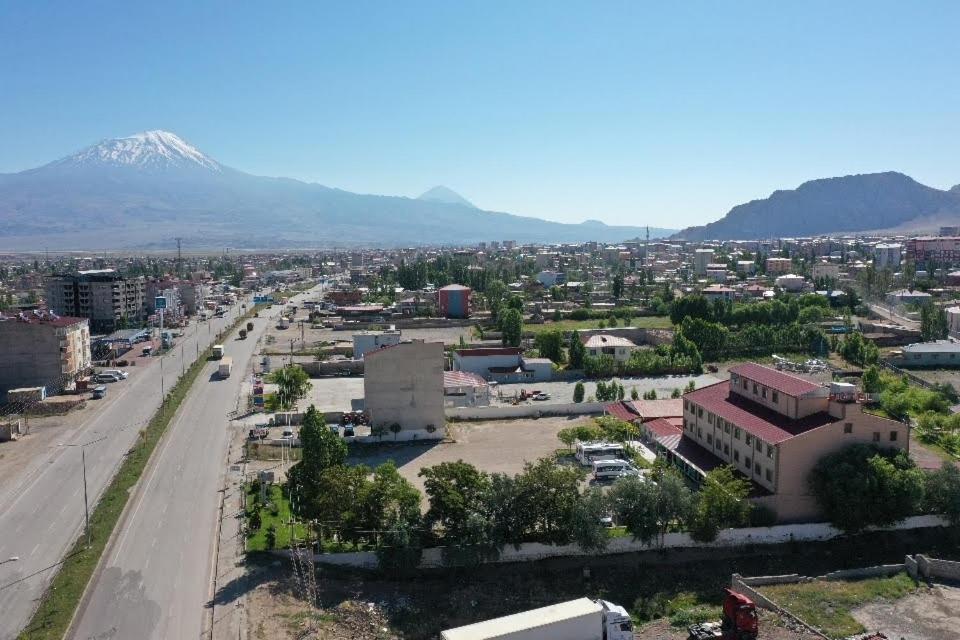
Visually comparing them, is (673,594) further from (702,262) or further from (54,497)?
(702,262)

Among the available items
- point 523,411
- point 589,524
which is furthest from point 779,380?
point 523,411

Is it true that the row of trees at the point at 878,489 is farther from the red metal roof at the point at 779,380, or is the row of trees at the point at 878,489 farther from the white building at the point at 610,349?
the white building at the point at 610,349

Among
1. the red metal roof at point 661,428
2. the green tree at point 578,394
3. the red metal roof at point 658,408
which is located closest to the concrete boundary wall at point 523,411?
the green tree at point 578,394

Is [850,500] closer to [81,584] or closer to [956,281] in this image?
[81,584]

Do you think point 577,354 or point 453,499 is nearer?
point 453,499

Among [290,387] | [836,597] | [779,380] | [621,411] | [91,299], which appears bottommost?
[836,597]

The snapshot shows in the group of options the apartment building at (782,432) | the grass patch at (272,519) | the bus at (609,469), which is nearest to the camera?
the grass patch at (272,519)

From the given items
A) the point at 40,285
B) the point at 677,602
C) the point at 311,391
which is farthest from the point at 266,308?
the point at 677,602
